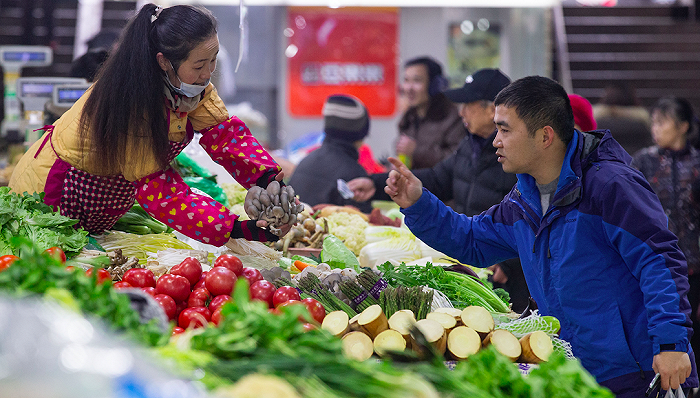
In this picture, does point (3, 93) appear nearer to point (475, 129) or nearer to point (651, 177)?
point (475, 129)

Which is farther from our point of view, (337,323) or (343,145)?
(343,145)

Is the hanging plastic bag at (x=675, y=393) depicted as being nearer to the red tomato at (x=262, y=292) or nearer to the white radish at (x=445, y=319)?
the white radish at (x=445, y=319)

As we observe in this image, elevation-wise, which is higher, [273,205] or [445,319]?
[273,205]

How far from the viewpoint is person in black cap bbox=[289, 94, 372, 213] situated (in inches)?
195

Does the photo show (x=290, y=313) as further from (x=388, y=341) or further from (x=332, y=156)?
(x=332, y=156)

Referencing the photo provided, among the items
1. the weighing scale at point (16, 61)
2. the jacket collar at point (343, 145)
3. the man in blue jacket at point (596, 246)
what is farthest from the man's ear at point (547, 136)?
the weighing scale at point (16, 61)

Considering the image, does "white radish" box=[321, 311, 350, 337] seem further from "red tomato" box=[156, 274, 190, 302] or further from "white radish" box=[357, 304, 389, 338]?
"red tomato" box=[156, 274, 190, 302]

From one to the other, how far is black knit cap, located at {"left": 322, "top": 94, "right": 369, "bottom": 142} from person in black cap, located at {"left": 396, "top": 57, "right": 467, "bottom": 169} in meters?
0.61

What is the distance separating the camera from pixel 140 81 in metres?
2.53

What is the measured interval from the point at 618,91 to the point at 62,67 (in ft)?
26.0

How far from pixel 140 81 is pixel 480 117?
204 centimetres

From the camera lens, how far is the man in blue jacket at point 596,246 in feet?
7.02

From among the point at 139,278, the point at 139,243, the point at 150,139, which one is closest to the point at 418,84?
the point at 139,243

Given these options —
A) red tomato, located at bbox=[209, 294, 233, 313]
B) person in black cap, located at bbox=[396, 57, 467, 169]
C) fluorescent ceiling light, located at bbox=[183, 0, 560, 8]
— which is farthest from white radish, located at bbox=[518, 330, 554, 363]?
fluorescent ceiling light, located at bbox=[183, 0, 560, 8]
